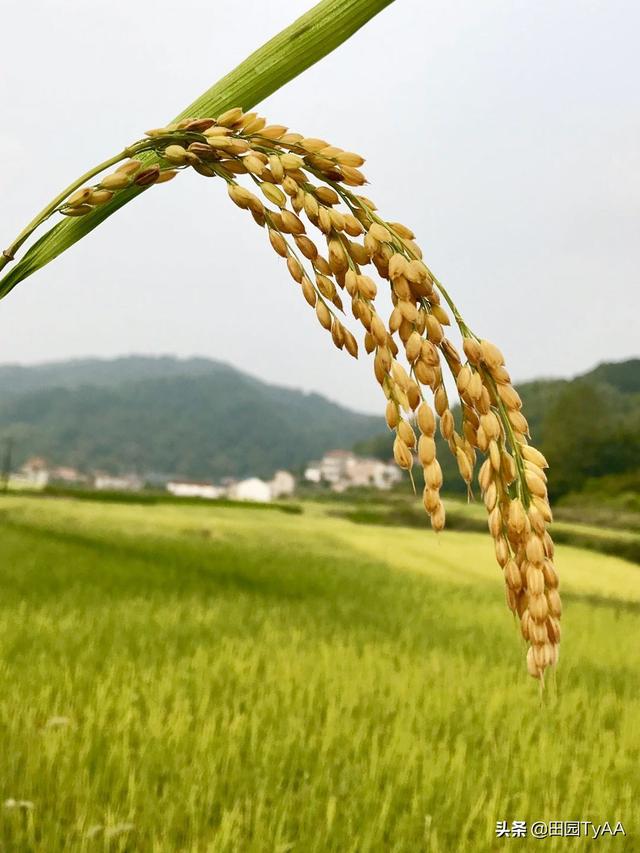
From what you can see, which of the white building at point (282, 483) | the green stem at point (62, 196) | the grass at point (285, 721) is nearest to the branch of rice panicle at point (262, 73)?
the green stem at point (62, 196)

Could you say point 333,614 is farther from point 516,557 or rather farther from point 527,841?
point 516,557

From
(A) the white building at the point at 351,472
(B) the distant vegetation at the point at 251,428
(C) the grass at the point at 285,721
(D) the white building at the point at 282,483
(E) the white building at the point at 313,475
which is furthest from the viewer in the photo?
(D) the white building at the point at 282,483

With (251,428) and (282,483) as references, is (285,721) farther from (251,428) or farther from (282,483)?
(251,428)

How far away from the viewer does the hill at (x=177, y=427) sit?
374 ft

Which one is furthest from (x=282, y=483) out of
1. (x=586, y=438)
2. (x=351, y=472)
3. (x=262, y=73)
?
(x=262, y=73)

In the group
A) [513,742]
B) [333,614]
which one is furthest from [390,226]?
[333,614]

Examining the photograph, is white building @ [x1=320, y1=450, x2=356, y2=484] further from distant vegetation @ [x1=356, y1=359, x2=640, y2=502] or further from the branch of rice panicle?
the branch of rice panicle

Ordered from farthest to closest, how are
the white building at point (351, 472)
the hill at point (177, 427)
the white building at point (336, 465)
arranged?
the hill at point (177, 427) < the white building at point (336, 465) < the white building at point (351, 472)

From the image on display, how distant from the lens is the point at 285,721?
381 cm

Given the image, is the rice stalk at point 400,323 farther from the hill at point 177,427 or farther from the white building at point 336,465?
the hill at point 177,427

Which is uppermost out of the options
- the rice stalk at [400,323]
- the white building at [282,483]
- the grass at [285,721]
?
the rice stalk at [400,323]

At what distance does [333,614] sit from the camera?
7695 mm

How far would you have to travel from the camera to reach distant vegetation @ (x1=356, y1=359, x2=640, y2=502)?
35500 millimetres

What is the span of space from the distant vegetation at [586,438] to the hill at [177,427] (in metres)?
53.0
